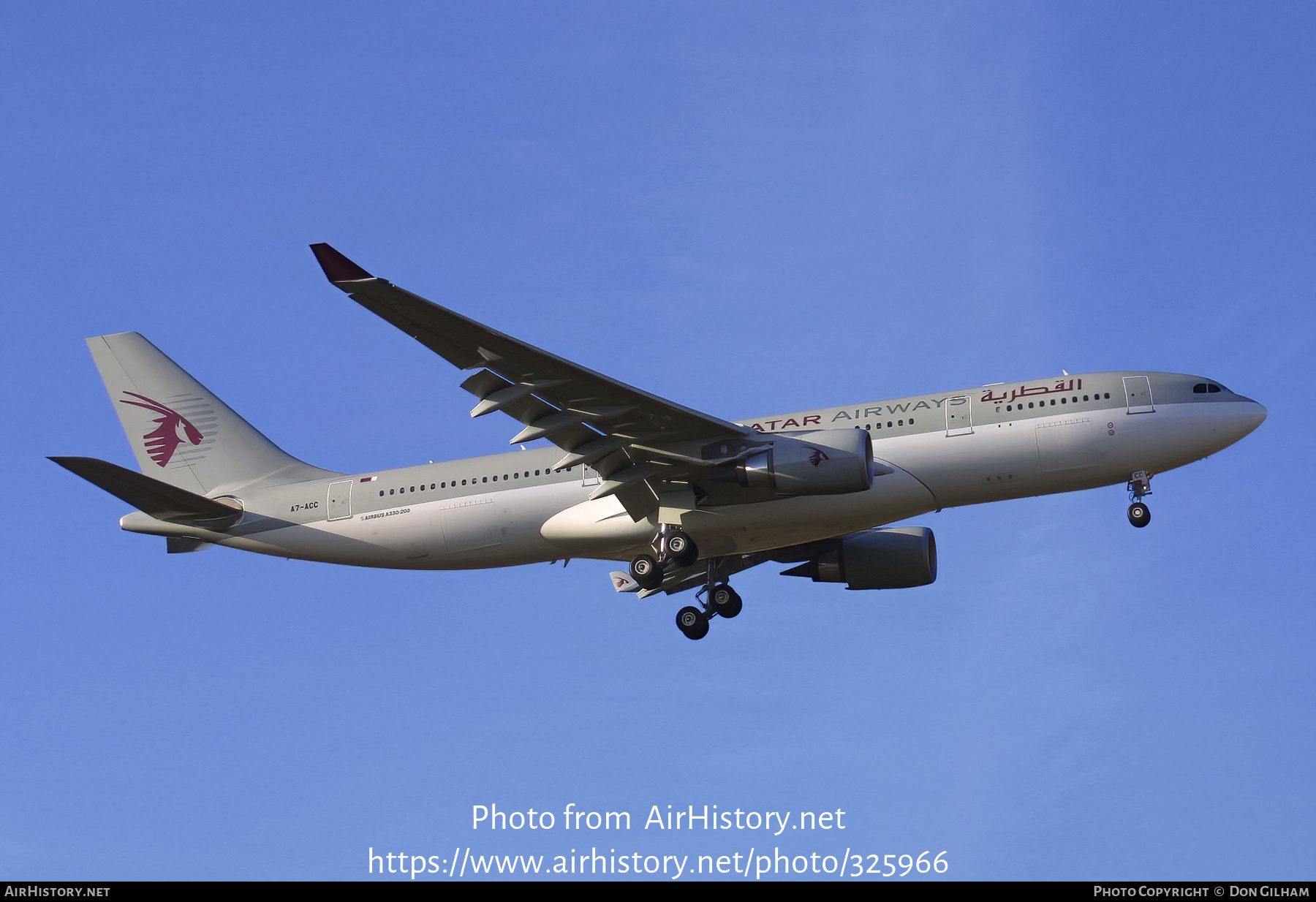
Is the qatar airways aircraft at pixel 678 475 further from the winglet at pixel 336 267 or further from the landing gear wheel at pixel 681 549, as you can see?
the winglet at pixel 336 267

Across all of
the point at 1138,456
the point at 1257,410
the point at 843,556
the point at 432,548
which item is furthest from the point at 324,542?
the point at 1257,410

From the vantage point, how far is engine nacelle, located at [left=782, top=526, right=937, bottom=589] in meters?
35.6

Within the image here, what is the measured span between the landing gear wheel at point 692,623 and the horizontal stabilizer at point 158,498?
1158 cm

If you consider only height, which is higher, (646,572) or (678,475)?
(678,475)

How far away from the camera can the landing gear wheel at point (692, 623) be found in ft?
112

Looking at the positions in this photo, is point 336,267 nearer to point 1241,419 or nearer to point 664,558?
point 664,558

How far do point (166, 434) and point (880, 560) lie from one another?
65.5ft

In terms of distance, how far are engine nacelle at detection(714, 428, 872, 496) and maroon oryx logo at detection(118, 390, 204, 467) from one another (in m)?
16.1

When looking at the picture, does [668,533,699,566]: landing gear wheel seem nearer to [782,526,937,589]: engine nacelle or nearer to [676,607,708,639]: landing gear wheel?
[676,607,708,639]: landing gear wheel

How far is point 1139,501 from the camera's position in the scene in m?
30.6

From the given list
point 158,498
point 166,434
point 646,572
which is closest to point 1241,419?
point 646,572

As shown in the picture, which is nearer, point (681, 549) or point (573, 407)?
point (573, 407)

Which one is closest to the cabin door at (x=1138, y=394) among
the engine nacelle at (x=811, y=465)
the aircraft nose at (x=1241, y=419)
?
the aircraft nose at (x=1241, y=419)

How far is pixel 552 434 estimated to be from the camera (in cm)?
2938
